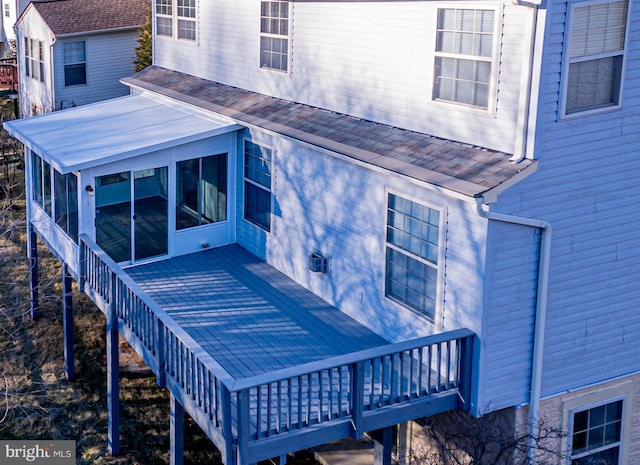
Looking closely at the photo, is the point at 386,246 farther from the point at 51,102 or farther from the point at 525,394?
the point at 51,102

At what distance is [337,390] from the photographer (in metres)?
10.6

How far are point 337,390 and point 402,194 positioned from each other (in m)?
2.52

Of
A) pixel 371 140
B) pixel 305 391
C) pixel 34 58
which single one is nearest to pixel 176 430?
pixel 305 391

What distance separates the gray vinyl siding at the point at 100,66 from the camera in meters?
28.1

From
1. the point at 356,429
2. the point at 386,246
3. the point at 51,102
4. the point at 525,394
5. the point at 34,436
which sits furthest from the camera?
the point at 51,102

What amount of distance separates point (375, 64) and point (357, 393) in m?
4.60

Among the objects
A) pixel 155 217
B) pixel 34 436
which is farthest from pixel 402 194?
pixel 34 436

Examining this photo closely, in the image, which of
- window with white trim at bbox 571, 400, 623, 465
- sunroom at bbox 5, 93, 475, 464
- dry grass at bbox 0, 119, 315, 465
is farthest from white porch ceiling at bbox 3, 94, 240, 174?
window with white trim at bbox 571, 400, 623, 465

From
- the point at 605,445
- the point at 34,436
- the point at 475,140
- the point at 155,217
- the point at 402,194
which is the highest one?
the point at 475,140

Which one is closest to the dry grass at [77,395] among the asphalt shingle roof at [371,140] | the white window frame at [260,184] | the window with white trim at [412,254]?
the white window frame at [260,184]

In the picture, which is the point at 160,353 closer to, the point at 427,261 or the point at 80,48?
the point at 427,261

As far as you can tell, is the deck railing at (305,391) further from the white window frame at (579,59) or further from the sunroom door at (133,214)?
the sunroom door at (133,214)

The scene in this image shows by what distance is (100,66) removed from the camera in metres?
28.7

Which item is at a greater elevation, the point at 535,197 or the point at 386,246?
the point at 535,197
